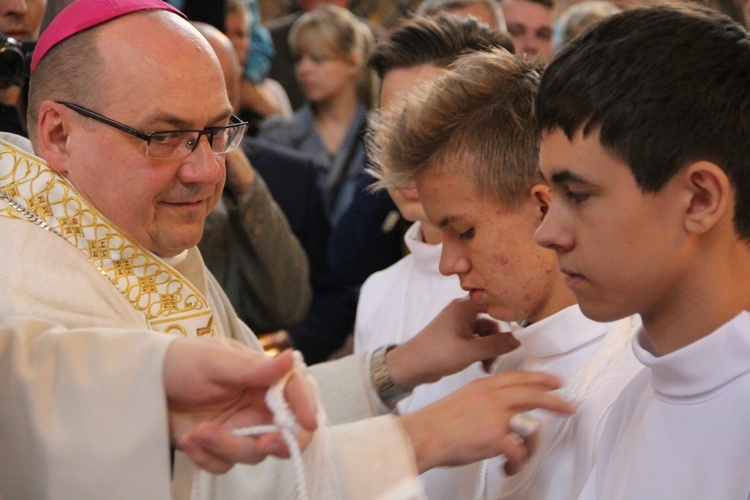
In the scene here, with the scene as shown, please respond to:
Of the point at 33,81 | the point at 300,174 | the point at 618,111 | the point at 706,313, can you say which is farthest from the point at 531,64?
the point at 300,174

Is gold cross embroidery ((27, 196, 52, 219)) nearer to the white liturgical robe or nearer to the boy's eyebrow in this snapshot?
the boy's eyebrow

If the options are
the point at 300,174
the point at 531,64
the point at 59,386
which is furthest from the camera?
the point at 300,174

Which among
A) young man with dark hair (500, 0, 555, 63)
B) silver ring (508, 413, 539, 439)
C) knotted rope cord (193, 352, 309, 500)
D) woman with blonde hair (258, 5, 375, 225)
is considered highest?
knotted rope cord (193, 352, 309, 500)

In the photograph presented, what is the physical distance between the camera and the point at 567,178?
5.68ft

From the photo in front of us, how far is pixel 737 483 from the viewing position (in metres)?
1.59

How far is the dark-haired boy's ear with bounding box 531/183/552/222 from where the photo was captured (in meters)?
2.23

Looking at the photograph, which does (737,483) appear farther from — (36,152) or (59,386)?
(36,152)

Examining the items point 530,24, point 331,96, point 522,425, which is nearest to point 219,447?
point 522,425

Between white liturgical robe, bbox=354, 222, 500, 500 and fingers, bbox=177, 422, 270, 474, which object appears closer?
fingers, bbox=177, 422, 270, 474

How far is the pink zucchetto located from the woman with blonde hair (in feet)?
9.72

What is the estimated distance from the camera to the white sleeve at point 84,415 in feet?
5.42

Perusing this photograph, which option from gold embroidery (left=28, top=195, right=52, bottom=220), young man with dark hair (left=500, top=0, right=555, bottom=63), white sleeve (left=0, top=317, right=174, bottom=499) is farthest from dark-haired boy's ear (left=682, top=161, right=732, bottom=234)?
young man with dark hair (left=500, top=0, right=555, bottom=63)

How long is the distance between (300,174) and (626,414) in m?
2.88

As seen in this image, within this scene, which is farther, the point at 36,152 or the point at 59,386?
the point at 36,152
